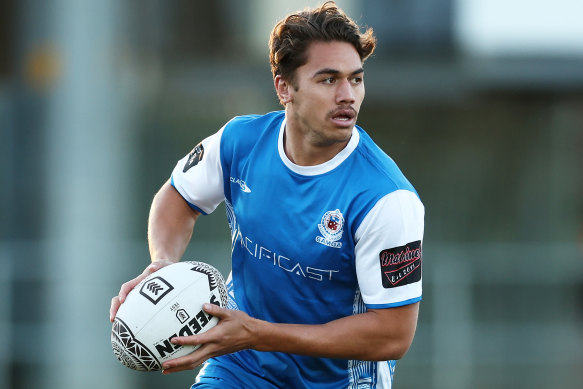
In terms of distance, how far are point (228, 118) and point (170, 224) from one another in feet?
28.9

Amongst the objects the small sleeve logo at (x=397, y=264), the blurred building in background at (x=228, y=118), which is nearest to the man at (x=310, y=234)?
the small sleeve logo at (x=397, y=264)

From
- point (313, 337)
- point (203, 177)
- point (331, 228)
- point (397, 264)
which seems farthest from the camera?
point (203, 177)

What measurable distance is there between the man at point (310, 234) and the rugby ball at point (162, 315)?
0.08 metres

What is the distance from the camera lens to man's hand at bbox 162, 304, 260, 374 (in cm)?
522

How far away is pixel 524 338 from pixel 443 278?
1185 millimetres

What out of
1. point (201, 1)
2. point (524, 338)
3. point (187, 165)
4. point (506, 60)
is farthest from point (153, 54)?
point (187, 165)

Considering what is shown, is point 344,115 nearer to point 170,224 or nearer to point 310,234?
point 310,234

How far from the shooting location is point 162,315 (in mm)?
5355

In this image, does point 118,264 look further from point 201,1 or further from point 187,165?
point 187,165

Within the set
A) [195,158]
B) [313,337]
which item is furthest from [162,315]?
[195,158]

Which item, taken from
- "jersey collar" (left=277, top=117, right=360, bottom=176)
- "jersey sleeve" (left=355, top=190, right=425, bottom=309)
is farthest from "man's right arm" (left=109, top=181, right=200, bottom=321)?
"jersey sleeve" (left=355, top=190, right=425, bottom=309)

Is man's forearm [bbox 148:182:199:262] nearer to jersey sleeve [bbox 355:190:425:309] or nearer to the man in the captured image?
the man

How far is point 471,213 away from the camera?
15.1 metres

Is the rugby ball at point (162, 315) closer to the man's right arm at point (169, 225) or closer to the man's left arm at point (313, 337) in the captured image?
the man's left arm at point (313, 337)
